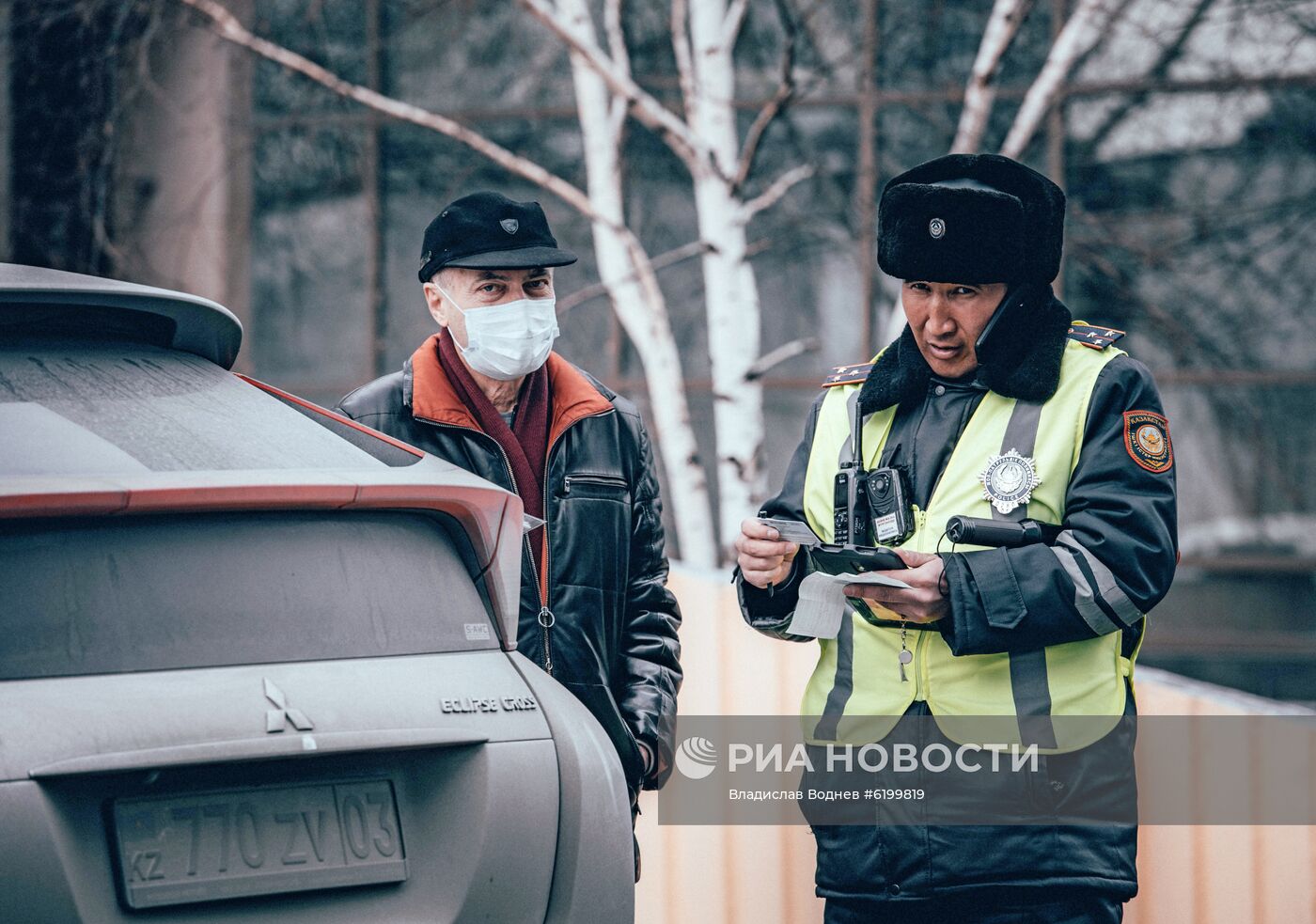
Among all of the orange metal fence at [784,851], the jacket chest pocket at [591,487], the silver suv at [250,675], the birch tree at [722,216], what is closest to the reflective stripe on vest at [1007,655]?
the silver suv at [250,675]

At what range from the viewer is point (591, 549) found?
134 inches

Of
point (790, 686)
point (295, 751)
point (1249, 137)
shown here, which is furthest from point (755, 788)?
point (1249, 137)

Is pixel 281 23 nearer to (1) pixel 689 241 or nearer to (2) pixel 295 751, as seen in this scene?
(1) pixel 689 241

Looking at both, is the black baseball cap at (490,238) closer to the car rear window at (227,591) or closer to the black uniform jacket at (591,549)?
the black uniform jacket at (591,549)

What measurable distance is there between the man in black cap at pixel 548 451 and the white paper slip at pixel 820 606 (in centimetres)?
63

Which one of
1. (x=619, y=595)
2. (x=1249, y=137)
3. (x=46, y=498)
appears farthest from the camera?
(x=1249, y=137)

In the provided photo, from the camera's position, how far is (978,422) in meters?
2.80

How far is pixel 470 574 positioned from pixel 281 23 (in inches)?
320

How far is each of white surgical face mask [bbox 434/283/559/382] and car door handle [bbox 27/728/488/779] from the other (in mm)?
1301

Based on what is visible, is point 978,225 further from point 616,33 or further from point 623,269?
point 616,33

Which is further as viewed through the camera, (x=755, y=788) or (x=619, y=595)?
(x=755, y=788)

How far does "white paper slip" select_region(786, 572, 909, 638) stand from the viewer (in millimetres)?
2719

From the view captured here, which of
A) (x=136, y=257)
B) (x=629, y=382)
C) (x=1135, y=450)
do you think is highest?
(x=136, y=257)

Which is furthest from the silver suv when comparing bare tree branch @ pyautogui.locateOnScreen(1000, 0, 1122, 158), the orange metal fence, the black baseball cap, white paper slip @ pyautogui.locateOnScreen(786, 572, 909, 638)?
bare tree branch @ pyautogui.locateOnScreen(1000, 0, 1122, 158)
